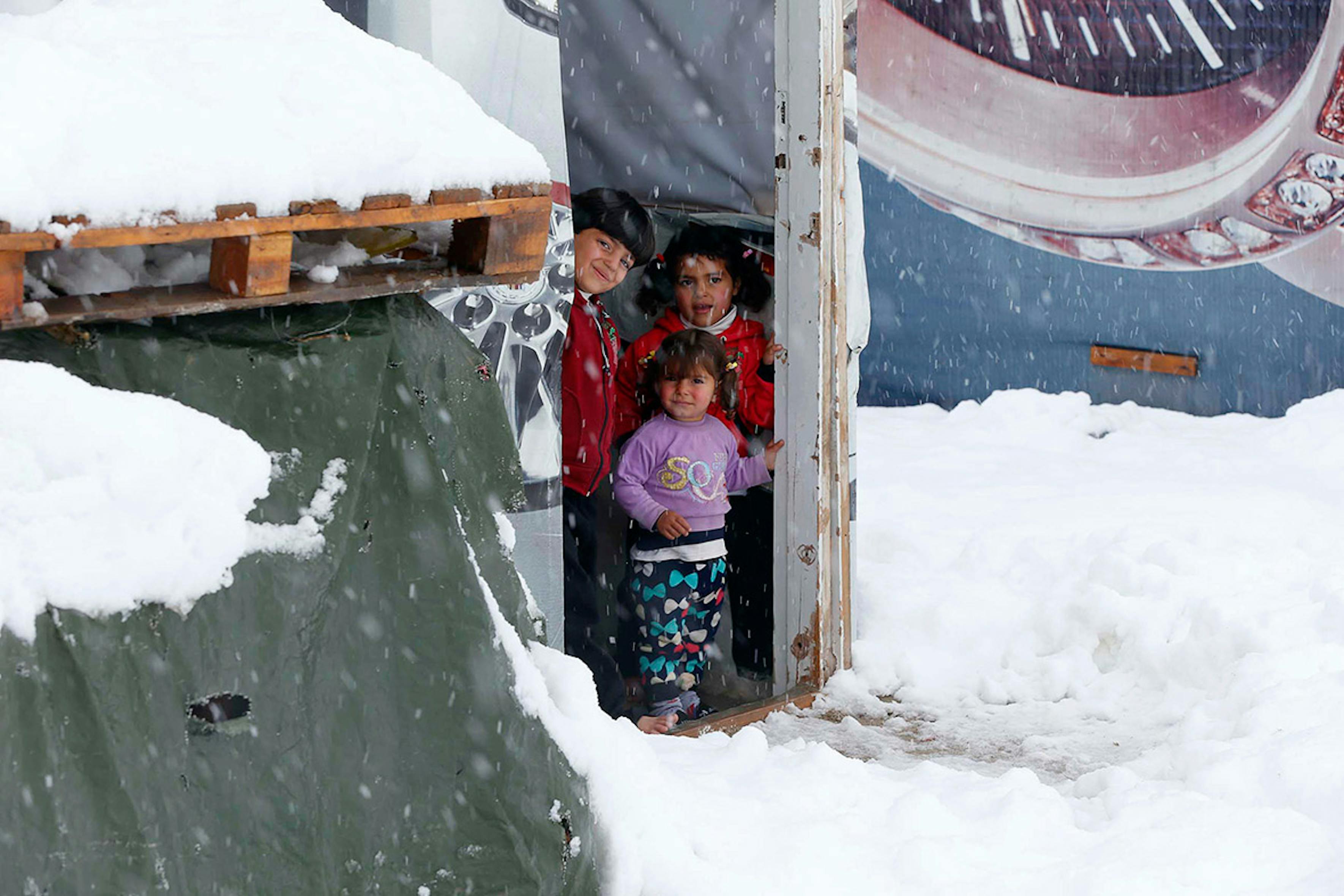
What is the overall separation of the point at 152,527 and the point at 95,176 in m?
0.47

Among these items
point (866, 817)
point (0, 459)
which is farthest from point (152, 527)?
point (866, 817)

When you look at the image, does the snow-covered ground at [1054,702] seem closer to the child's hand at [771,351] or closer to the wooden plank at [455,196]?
the wooden plank at [455,196]

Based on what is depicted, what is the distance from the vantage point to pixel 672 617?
4.41 meters

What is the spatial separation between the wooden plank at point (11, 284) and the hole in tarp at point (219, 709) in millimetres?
579

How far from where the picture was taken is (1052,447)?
7.83m

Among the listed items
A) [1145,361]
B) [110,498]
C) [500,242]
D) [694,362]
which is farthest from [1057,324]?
[110,498]

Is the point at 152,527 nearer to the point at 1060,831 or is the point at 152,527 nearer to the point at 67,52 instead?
the point at 67,52

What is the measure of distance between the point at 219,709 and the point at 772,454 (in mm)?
2901

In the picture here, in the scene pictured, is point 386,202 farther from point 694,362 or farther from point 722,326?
point 722,326

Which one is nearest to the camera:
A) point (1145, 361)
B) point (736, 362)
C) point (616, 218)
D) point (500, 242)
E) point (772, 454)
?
point (500, 242)

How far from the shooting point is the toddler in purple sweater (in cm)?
440

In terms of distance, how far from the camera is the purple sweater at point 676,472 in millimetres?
4422

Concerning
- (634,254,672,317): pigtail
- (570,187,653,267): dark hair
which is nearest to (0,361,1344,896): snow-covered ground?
(634,254,672,317): pigtail

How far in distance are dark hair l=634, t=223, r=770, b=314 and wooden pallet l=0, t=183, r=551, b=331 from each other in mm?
2501
